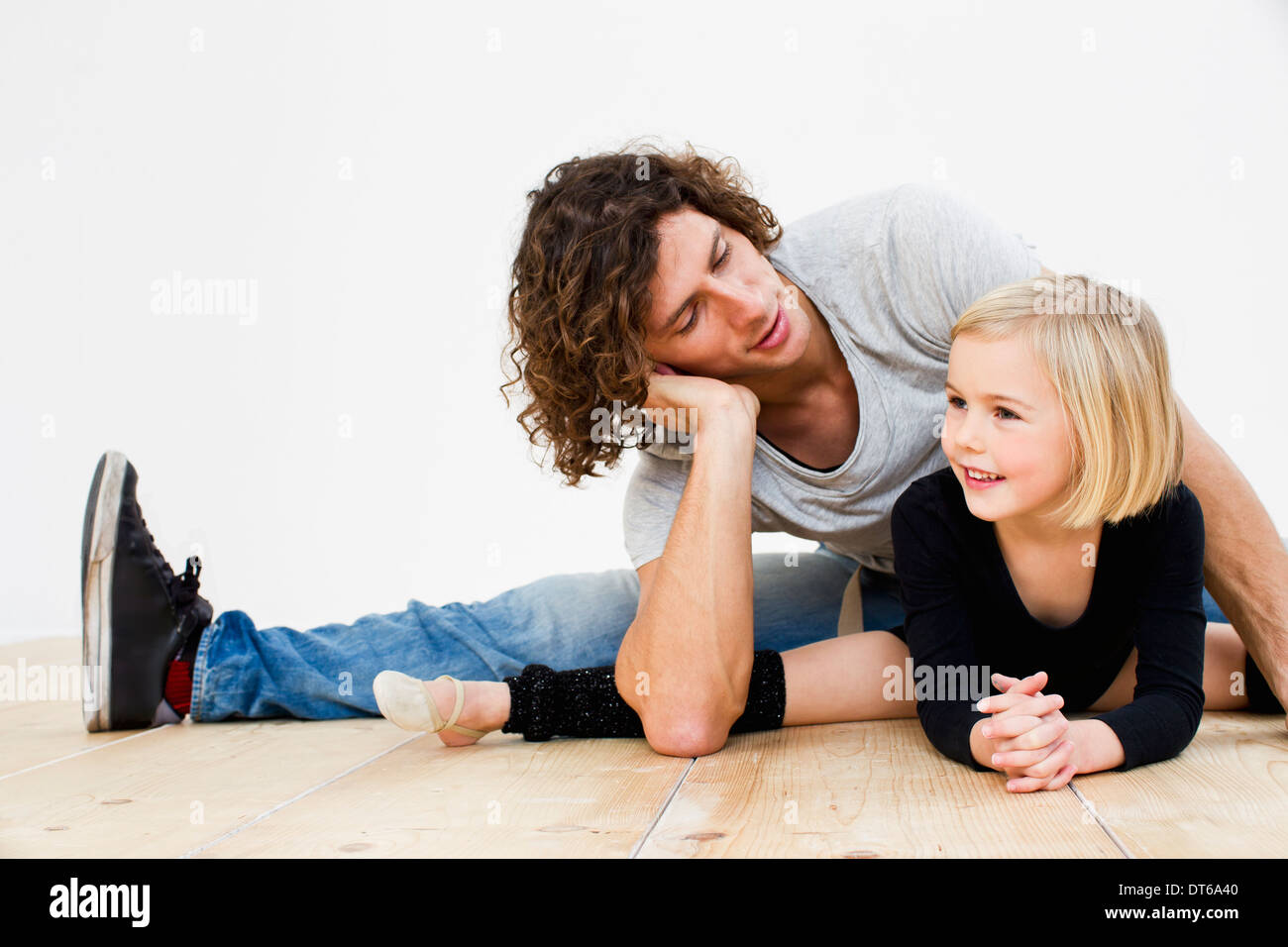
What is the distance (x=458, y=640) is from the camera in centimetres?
194

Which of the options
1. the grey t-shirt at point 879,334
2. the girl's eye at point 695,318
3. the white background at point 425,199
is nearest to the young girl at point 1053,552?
the grey t-shirt at point 879,334

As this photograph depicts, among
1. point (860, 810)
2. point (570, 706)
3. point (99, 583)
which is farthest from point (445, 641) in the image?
point (860, 810)

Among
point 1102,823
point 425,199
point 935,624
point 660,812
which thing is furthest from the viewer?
point 425,199

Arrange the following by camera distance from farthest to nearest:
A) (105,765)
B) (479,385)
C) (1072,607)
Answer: (479,385)
(105,765)
(1072,607)

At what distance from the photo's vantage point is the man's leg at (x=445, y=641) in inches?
73.5

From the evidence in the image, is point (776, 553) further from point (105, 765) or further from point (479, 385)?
point (479, 385)

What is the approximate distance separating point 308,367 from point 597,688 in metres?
2.15

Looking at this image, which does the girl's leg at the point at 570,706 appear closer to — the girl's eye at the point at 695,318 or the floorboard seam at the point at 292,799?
the floorboard seam at the point at 292,799

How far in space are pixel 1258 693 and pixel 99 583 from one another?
1.83m

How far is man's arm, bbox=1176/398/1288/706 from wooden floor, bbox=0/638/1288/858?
124 mm

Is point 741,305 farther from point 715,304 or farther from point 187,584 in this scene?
point 187,584

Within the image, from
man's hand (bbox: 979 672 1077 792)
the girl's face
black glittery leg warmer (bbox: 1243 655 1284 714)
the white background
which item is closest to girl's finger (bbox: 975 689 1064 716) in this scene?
man's hand (bbox: 979 672 1077 792)

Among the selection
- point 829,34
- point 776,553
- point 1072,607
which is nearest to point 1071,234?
point 829,34

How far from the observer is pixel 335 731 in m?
1.78
